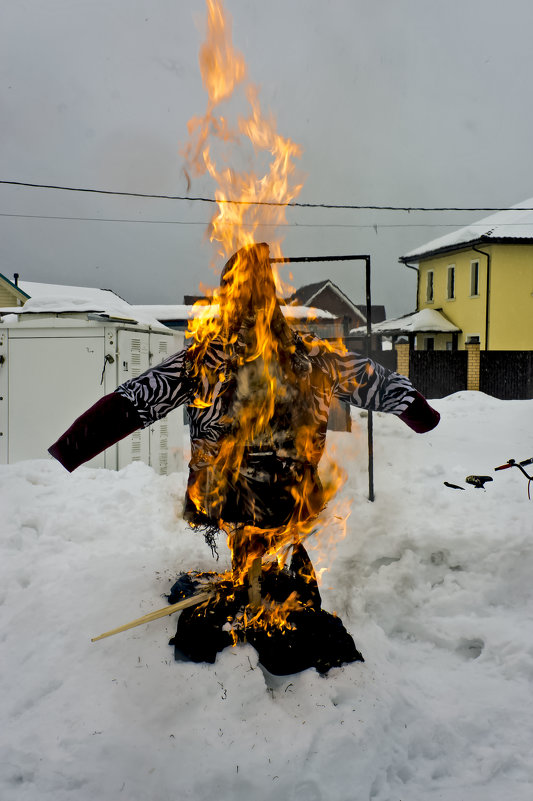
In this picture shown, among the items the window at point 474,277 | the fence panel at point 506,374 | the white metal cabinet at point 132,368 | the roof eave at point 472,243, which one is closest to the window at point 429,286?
the roof eave at point 472,243

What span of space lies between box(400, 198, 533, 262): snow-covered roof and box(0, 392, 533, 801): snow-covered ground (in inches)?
768

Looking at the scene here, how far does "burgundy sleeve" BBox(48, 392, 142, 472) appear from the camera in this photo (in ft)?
8.73

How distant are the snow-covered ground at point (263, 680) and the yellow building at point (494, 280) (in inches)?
746

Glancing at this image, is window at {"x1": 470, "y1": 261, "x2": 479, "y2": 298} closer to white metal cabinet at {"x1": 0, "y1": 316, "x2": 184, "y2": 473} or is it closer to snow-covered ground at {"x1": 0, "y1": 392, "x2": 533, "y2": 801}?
white metal cabinet at {"x1": 0, "y1": 316, "x2": 184, "y2": 473}

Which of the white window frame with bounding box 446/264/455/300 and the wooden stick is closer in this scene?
the wooden stick

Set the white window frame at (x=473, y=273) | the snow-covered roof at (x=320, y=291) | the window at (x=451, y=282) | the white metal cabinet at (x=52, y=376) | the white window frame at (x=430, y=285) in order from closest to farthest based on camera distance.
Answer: the white metal cabinet at (x=52, y=376)
the white window frame at (x=473, y=273)
the window at (x=451, y=282)
the white window frame at (x=430, y=285)
the snow-covered roof at (x=320, y=291)

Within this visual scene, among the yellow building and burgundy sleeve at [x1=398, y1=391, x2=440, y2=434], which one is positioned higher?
the yellow building

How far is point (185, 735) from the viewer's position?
2.25 metres

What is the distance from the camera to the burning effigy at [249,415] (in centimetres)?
268

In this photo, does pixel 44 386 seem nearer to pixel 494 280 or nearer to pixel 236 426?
pixel 236 426

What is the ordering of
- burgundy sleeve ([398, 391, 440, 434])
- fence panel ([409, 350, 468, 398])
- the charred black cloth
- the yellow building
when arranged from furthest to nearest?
the yellow building
fence panel ([409, 350, 468, 398])
burgundy sleeve ([398, 391, 440, 434])
the charred black cloth

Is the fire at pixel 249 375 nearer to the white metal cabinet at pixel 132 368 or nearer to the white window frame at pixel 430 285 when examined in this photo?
the white metal cabinet at pixel 132 368

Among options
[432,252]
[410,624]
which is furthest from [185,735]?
[432,252]

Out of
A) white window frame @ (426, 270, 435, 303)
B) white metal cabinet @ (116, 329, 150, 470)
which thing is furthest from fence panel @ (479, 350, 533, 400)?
white metal cabinet @ (116, 329, 150, 470)
